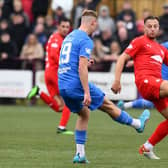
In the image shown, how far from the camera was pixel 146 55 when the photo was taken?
11.4m

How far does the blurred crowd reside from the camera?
76.8 ft

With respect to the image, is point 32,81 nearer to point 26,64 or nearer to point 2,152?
point 26,64

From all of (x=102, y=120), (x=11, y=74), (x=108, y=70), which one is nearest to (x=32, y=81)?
(x=11, y=74)

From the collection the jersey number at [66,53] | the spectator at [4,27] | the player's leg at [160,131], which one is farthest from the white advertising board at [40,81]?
the jersey number at [66,53]

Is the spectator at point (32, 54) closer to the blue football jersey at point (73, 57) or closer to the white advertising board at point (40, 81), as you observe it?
the white advertising board at point (40, 81)

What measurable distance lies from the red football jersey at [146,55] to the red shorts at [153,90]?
0.13 metres

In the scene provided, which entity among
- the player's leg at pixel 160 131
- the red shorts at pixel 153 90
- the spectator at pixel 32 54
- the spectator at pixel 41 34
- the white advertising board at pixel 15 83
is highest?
the red shorts at pixel 153 90

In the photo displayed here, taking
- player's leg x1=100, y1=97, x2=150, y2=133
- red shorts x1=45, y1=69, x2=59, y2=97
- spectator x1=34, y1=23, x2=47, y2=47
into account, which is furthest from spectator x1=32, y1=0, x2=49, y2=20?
player's leg x1=100, y1=97, x2=150, y2=133

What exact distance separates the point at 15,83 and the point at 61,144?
33.0 feet

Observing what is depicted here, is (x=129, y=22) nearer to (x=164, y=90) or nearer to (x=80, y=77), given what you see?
(x=164, y=90)

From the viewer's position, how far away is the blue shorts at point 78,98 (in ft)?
34.4

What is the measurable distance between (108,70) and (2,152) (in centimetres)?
1161

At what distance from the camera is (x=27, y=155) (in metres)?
→ 11.4

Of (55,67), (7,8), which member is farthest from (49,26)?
(55,67)
